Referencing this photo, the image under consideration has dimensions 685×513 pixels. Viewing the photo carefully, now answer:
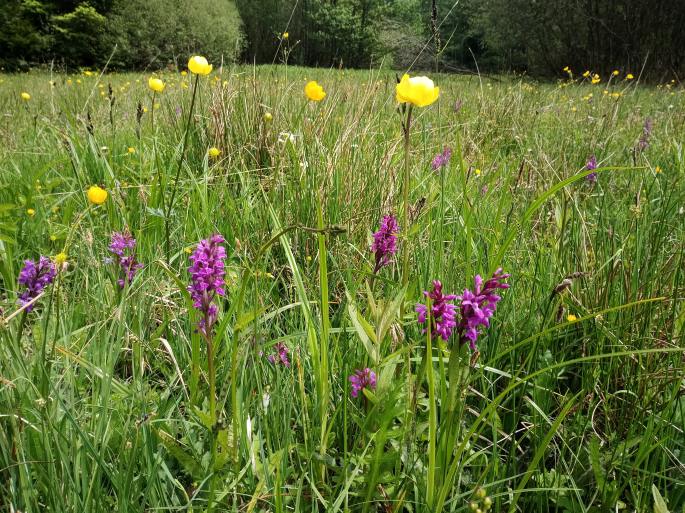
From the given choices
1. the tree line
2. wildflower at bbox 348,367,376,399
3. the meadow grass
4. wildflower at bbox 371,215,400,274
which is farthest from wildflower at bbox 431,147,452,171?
the tree line

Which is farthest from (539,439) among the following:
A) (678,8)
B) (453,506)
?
(678,8)

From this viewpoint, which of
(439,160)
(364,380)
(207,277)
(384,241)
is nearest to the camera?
(207,277)

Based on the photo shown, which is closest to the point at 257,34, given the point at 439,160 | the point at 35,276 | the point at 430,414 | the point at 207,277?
the point at 439,160

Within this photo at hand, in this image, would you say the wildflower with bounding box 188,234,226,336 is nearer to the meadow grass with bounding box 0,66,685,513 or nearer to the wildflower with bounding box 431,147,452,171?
the meadow grass with bounding box 0,66,685,513

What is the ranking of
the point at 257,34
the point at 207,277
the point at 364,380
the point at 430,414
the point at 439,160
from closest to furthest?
the point at 430,414 → the point at 207,277 → the point at 364,380 → the point at 439,160 → the point at 257,34

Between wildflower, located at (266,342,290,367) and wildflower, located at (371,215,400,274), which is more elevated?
wildflower, located at (371,215,400,274)

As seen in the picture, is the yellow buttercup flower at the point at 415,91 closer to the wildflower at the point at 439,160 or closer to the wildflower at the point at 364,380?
the wildflower at the point at 364,380

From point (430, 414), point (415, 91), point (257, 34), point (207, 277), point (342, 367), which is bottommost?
point (342, 367)

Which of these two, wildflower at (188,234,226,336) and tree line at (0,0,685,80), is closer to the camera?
wildflower at (188,234,226,336)

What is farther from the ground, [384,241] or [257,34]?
[257,34]

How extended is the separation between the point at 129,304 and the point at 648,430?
102 cm

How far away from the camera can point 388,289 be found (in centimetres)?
131

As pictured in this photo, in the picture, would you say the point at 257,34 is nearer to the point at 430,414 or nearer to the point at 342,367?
the point at 342,367

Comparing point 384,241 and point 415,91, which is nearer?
point 415,91
